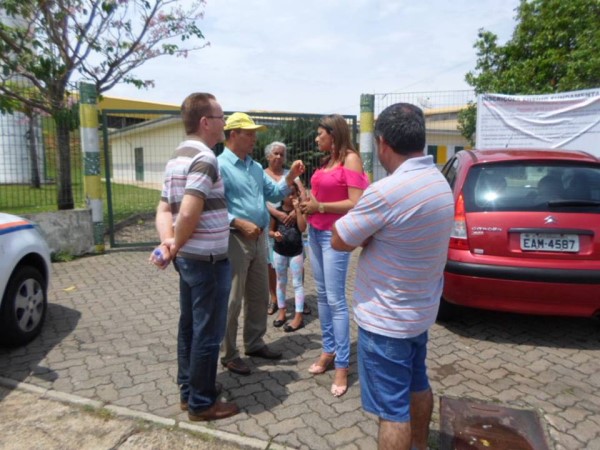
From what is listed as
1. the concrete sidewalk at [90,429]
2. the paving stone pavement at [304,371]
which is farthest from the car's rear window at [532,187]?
the concrete sidewalk at [90,429]

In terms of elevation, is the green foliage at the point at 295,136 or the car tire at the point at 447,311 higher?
the green foliage at the point at 295,136

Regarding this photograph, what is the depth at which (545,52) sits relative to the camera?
12375 mm

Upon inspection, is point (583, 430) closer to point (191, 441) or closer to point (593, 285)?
point (593, 285)

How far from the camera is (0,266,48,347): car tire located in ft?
12.7

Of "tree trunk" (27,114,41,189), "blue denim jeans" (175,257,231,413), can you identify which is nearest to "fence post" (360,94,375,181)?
"tree trunk" (27,114,41,189)

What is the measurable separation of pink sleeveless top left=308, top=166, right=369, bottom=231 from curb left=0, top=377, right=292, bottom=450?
1411mm

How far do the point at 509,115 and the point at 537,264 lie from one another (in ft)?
19.9

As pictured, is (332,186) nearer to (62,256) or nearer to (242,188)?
(242,188)

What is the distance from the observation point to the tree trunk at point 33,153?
729 centimetres

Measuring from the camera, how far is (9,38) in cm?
828

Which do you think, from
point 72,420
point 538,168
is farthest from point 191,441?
point 538,168

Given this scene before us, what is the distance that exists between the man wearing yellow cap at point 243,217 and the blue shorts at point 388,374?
1.43 meters

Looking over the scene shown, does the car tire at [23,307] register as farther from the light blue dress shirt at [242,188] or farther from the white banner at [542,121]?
the white banner at [542,121]

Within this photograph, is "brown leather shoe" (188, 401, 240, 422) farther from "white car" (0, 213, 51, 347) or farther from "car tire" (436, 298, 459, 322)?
"car tire" (436, 298, 459, 322)
